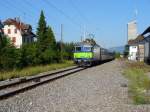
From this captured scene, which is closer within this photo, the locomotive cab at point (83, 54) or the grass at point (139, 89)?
the grass at point (139, 89)

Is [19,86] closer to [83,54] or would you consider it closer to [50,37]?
[83,54]

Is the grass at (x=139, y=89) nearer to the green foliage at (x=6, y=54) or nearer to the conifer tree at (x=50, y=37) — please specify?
the green foliage at (x=6, y=54)

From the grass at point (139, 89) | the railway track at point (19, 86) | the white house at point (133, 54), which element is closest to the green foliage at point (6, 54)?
the railway track at point (19, 86)

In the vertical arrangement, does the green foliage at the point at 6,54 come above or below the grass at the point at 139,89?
above

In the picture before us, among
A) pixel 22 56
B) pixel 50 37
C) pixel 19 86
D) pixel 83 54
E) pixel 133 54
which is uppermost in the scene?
pixel 50 37

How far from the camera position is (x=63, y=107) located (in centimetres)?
1131

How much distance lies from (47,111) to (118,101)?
10.7 feet

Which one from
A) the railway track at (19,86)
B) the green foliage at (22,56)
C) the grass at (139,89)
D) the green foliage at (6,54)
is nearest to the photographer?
the grass at (139,89)

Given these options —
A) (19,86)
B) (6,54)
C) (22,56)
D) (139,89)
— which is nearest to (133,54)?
(22,56)

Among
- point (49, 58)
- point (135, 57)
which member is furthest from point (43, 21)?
point (49, 58)

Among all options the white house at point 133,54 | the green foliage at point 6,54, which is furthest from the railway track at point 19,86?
the white house at point 133,54

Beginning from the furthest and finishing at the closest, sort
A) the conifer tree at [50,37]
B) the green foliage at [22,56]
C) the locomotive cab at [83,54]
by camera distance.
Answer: the conifer tree at [50,37], the locomotive cab at [83,54], the green foliage at [22,56]

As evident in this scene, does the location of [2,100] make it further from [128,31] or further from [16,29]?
[128,31]

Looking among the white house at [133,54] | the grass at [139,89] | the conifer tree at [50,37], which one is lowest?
the grass at [139,89]
